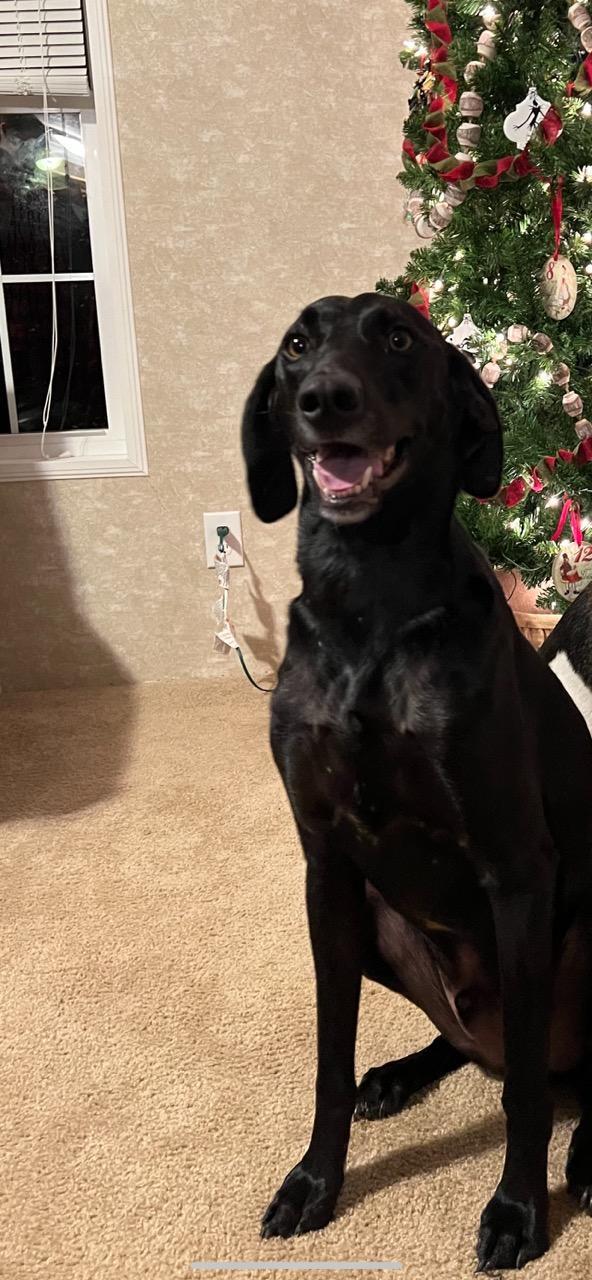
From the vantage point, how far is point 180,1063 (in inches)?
51.3

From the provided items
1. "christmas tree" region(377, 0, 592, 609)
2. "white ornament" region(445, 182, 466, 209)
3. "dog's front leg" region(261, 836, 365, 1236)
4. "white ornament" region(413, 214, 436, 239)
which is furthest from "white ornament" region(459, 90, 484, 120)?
"dog's front leg" region(261, 836, 365, 1236)

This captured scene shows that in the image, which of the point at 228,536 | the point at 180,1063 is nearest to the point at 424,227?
the point at 228,536

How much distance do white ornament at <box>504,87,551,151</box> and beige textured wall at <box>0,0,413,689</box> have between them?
75 centimetres

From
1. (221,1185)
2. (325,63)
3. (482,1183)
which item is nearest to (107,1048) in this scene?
(221,1185)

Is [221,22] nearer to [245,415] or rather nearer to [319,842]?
[245,415]

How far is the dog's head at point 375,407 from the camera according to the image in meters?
0.81

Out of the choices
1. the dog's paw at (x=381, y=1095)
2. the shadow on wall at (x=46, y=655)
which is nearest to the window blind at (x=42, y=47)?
the shadow on wall at (x=46, y=655)

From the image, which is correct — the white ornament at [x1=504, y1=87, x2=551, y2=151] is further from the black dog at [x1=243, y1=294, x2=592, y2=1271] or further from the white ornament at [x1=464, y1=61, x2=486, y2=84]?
the black dog at [x1=243, y1=294, x2=592, y2=1271]

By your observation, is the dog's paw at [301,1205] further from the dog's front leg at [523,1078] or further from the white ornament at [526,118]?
the white ornament at [526,118]

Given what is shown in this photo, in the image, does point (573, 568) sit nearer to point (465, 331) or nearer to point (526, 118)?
point (465, 331)

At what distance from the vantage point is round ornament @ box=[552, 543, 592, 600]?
2.01 metres

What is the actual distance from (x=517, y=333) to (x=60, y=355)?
4.26 feet

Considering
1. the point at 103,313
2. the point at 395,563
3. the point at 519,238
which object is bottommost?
the point at 395,563

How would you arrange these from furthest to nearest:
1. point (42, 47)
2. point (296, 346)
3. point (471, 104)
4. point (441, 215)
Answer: point (42, 47) → point (441, 215) → point (471, 104) → point (296, 346)
